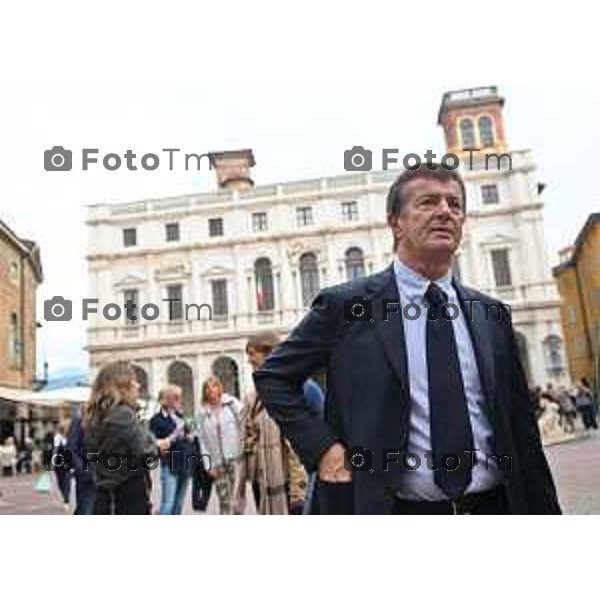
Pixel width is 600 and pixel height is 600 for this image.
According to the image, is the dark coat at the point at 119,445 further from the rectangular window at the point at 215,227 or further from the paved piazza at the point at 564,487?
the rectangular window at the point at 215,227

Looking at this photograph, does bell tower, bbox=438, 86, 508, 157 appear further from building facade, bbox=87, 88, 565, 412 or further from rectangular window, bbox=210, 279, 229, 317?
rectangular window, bbox=210, 279, 229, 317

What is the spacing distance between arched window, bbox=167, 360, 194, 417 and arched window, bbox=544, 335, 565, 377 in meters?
1.18

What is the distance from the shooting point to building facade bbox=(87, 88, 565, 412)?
98.5 inches

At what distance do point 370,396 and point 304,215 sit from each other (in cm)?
154

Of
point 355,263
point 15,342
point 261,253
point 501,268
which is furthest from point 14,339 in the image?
point 501,268

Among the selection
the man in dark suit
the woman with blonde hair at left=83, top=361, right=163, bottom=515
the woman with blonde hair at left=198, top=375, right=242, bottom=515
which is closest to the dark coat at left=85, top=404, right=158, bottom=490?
the woman with blonde hair at left=83, top=361, right=163, bottom=515

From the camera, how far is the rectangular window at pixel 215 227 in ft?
9.21

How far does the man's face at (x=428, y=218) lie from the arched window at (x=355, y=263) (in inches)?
41.7

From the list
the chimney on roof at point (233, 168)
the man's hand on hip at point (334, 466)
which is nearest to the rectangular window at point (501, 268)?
the chimney on roof at point (233, 168)

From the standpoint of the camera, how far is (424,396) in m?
1.26

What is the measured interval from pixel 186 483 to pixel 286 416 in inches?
55.7
